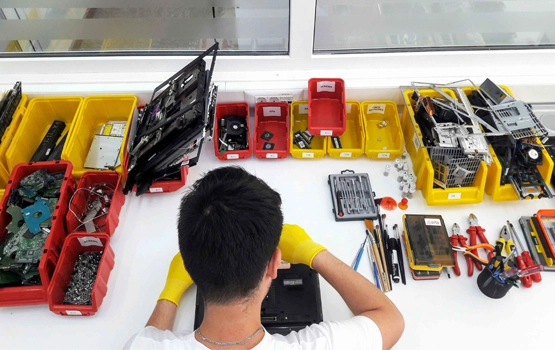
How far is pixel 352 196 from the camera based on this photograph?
5.17 ft

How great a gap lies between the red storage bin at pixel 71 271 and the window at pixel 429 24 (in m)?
1.07

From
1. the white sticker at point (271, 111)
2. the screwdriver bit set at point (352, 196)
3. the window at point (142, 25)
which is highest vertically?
the window at point (142, 25)

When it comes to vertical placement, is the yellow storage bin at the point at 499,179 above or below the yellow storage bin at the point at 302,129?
below

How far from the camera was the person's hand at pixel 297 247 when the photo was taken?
4.27 feet

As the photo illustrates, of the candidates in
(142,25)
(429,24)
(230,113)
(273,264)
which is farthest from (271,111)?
(273,264)

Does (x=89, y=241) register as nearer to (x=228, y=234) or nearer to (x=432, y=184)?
(x=228, y=234)

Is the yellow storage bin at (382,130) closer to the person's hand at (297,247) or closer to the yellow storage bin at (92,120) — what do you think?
the person's hand at (297,247)

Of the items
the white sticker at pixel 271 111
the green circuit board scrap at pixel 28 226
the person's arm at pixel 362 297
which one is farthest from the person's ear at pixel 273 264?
the white sticker at pixel 271 111

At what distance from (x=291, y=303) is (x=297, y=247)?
0.53 feet

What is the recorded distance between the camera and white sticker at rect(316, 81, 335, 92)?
174cm

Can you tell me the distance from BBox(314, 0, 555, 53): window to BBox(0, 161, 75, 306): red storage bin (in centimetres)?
104

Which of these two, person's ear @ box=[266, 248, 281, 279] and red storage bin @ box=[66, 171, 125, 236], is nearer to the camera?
person's ear @ box=[266, 248, 281, 279]

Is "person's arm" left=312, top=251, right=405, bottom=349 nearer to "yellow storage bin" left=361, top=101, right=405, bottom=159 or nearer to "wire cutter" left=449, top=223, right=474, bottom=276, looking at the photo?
"wire cutter" left=449, top=223, right=474, bottom=276

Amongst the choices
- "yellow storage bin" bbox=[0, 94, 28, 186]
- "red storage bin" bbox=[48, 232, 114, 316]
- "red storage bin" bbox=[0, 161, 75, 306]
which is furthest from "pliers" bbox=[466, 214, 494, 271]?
"yellow storage bin" bbox=[0, 94, 28, 186]
